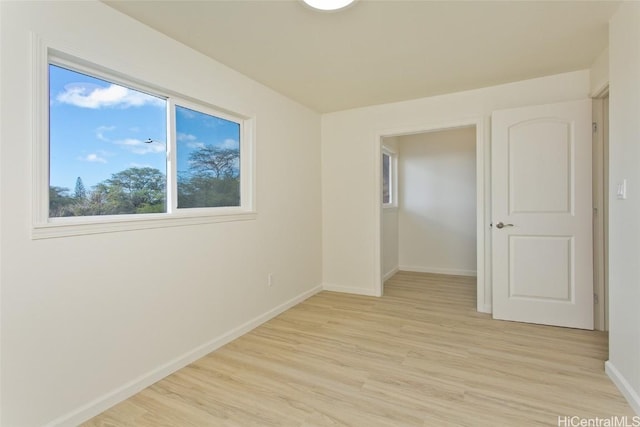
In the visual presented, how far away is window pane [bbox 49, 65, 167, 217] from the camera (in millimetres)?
A: 1739

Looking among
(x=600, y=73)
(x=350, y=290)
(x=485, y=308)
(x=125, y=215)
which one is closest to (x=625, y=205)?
(x=600, y=73)

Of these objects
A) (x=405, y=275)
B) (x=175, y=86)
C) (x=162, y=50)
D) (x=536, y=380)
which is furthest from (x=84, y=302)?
(x=405, y=275)

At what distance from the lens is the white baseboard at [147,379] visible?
1684 millimetres

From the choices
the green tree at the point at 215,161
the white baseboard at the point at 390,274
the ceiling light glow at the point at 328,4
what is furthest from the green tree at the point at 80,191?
the white baseboard at the point at 390,274

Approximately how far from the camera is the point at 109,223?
6.06 feet

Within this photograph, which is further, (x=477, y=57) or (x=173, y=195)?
(x=477, y=57)

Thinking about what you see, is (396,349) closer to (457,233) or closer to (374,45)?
(374,45)

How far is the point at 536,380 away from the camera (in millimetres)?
2006

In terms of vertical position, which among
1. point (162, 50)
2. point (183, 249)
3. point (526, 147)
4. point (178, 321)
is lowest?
point (178, 321)

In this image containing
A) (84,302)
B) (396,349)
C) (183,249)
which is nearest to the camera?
(84,302)

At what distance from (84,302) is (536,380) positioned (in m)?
2.78

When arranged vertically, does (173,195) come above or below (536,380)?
above

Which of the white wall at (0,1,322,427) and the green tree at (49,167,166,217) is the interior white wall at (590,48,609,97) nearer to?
the white wall at (0,1,322,427)

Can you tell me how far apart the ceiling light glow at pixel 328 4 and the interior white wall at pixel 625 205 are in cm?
159
